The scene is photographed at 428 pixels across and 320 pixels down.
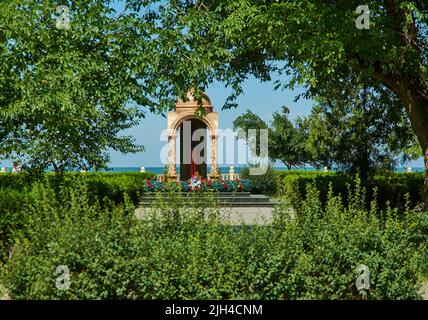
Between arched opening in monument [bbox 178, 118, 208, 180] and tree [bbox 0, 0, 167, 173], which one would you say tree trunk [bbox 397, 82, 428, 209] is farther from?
arched opening in monument [bbox 178, 118, 208, 180]

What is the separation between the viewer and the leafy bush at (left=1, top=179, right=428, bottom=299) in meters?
6.06

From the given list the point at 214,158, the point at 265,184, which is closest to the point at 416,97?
the point at 214,158

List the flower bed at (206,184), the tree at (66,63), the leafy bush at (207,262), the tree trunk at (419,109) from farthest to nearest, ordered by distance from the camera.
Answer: the flower bed at (206,184) < the tree trunk at (419,109) < the tree at (66,63) < the leafy bush at (207,262)

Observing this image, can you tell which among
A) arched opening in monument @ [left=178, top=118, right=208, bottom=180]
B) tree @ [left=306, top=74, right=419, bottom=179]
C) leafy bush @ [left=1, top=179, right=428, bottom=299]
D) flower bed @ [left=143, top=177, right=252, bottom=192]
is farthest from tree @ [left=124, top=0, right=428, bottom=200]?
Answer: arched opening in monument @ [left=178, top=118, right=208, bottom=180]

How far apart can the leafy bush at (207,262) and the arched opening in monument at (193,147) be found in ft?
68.4

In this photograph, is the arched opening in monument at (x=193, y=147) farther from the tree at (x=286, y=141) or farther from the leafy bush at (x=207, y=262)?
the leafy bush at (x=207, y=262)

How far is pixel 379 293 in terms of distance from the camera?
6461 mm

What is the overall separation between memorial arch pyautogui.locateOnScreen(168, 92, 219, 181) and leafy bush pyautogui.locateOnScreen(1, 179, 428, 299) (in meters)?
19.3

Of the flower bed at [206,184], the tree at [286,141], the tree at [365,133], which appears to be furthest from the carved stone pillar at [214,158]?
the tree at [286,141]

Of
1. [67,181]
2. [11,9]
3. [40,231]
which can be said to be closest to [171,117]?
[67,181]

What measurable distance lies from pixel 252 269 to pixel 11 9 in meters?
6.24

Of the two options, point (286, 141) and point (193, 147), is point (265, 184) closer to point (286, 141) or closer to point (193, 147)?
point (193, 147)

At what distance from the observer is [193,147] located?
94.4ft

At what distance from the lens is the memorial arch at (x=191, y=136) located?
87.9 ft
